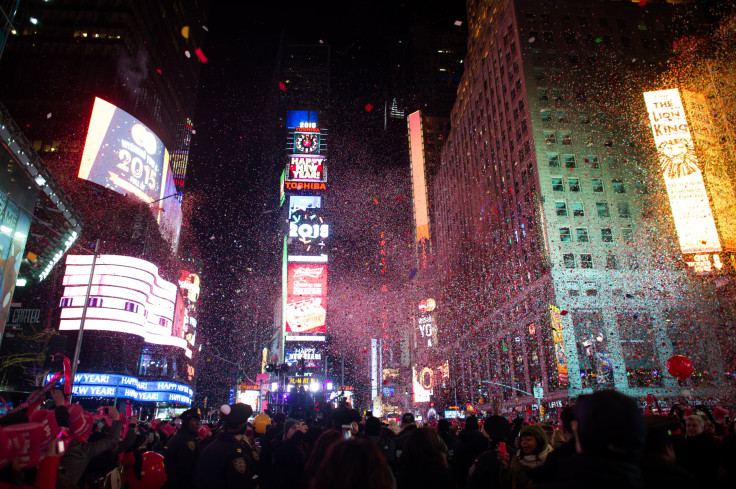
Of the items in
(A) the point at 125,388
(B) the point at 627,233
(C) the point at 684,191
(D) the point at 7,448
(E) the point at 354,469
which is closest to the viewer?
(E) the point at 354,469

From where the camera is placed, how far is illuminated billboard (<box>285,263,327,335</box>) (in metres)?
71.2

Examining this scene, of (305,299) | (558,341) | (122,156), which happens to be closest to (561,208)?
(558,341)

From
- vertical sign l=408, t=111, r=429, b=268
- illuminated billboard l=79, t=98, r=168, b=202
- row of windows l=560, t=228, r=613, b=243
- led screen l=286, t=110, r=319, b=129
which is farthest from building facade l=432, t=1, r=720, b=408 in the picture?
illuminated billboard l=79, t=98, r=168, b=202

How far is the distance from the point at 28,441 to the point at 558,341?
155ft

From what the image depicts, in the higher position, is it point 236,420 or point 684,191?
point 684,191

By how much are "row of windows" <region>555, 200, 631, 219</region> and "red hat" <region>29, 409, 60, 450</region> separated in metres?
52.9

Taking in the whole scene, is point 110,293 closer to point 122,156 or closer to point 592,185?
point 122,156

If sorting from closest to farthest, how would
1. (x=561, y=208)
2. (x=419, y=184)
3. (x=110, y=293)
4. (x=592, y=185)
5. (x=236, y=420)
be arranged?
(x=236, y=420) < (x=110, y=293) < (x=561, y=208) < (x=592, y=185) < (x=419, y=184)

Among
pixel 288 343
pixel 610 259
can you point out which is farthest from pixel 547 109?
pixel 288 343

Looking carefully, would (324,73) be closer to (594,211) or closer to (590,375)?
(594,211)

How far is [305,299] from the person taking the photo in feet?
237

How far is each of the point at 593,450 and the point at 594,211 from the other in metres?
56.0

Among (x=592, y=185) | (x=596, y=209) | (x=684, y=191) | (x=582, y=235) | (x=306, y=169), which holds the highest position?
(x=306, y=169)

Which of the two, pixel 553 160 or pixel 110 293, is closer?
pixel 110 293
